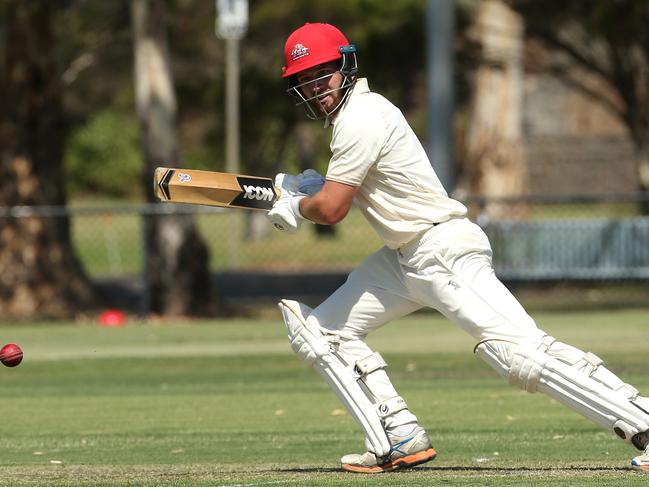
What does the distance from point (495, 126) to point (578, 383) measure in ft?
93.8

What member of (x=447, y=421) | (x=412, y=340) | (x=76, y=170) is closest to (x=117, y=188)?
(x=76, y=170)

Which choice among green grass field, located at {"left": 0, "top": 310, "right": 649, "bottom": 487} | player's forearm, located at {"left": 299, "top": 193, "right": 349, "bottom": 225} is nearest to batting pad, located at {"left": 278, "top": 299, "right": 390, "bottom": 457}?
green grass field, located at {"left": 0, "top": 310, "right": 649, "bottom": 487}

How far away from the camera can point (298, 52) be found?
7.46 meters

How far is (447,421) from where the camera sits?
406 inches

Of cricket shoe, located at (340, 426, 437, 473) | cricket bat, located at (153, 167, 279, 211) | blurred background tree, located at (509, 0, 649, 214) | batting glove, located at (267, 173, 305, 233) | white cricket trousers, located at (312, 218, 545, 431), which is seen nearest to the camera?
white cricket trousers, located at (312, 218, 545, 431)

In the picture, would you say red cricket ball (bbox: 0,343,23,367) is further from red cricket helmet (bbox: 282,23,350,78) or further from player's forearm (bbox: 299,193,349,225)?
red cricket helmet (bbox: 282,23,350,78)

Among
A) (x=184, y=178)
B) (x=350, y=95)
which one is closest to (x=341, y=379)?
(x=184, y=178)

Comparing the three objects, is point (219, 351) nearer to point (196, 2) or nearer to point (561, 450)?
point (561, 450)

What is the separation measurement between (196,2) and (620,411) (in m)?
27.5

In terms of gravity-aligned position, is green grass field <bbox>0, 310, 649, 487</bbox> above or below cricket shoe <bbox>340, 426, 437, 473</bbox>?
below

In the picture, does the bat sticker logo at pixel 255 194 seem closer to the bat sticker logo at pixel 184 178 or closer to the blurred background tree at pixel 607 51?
the bat sticker logo at pixel 184 178

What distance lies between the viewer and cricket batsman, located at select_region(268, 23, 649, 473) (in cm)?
717

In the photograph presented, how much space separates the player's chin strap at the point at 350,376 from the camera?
7.63 m

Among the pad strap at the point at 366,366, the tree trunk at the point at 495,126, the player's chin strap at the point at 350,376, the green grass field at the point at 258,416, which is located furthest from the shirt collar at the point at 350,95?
the tree trunk at the point at 495,126
